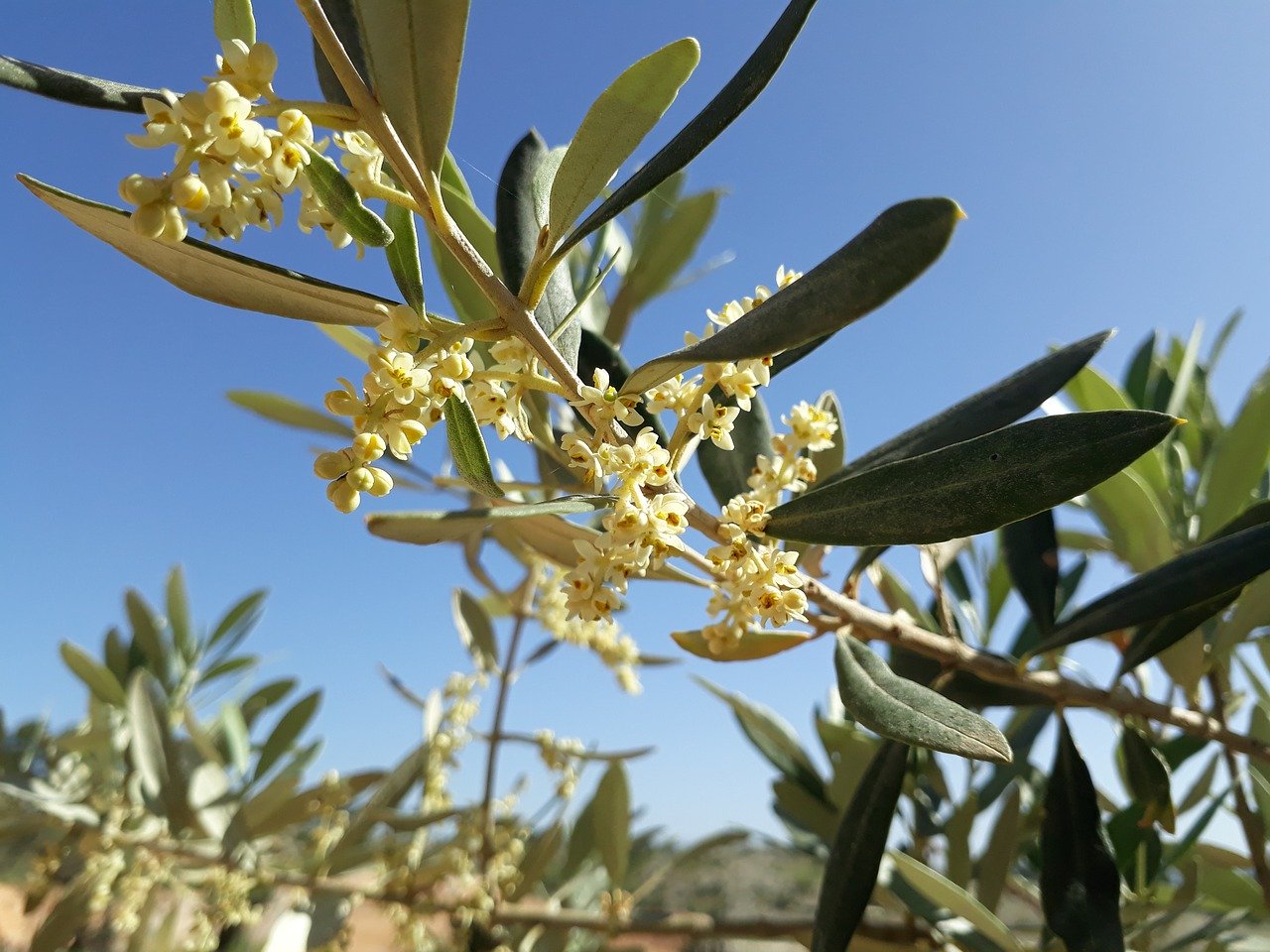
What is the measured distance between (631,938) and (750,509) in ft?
6.42

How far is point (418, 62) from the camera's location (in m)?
0.82

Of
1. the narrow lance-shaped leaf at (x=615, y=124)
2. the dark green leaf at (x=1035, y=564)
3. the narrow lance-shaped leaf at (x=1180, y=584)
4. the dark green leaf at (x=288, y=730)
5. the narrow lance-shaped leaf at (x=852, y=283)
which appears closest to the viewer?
the narrow lance-shaped leaf at (x=852, y=283)

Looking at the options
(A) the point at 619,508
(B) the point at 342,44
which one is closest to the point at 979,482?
(A) the point at 619,508

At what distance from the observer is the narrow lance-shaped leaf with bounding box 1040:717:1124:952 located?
3.74 feet

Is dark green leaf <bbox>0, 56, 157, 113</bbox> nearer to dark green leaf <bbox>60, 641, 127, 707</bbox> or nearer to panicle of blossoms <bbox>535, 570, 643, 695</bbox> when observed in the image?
panicle of blossoms <bbox>535, 570, 643, 695</bbox>

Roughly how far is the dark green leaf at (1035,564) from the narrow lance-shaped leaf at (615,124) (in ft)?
3.37

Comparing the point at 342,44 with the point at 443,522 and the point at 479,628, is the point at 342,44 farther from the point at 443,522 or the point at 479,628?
Result: the point at 479,628

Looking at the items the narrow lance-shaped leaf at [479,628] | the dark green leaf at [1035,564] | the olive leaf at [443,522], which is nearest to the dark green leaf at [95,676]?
the narrow lance-shaped leaf at [479,628]

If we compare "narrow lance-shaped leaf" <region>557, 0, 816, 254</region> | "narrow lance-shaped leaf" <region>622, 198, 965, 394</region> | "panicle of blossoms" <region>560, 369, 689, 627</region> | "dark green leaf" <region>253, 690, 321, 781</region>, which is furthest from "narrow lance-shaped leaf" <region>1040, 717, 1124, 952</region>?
"dark green leaf" <region>253, 690, 321, 781</region>

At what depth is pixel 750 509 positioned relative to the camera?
41.5 inches

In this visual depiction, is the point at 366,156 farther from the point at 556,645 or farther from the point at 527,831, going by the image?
the point at 527,831

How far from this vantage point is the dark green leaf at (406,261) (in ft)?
3.04

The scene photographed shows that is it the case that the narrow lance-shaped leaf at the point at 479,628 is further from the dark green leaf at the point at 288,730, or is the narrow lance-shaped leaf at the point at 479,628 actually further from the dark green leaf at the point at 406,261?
the dark green leaf at the point at 406,261

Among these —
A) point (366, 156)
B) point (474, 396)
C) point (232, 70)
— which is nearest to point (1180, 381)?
point (474, 396)
